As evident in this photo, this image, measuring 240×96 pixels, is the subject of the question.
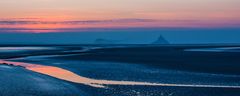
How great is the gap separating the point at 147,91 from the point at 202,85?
4.07 m

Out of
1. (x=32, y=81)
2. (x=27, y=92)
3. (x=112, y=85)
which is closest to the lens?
(x=27, y=92)

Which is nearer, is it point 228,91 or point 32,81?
point 228,91

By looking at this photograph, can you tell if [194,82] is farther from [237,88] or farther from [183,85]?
[237,88]

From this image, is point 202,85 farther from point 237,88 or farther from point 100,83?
point 100,83

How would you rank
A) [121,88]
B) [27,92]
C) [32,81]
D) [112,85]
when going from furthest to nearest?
[32,81]
[112,85]
[121,88]
[27,92]

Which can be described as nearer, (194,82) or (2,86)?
(2,86)

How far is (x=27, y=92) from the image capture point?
18047 millimetres

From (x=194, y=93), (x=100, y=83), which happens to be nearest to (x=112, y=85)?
(x=100, y=83)

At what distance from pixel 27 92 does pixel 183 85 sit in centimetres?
836

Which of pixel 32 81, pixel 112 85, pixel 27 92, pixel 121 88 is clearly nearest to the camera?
pixel 27 92

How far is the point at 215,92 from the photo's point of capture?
18828mm

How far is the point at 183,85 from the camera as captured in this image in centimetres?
2162

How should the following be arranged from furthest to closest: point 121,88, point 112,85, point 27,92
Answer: point 112,85
point 121,88
point 27,92

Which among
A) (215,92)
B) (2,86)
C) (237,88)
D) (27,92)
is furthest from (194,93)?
(2,86)
